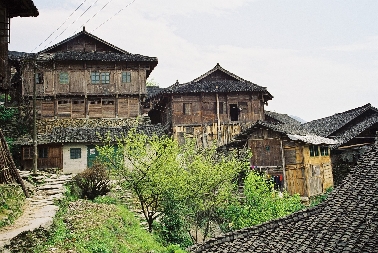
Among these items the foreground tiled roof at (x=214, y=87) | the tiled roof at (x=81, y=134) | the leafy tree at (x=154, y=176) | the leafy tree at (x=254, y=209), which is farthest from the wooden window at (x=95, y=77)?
the leafy tree at (x=254, y=209)

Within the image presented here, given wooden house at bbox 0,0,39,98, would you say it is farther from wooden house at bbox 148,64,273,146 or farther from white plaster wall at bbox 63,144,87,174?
wooden house at bbox 148,64,273,146

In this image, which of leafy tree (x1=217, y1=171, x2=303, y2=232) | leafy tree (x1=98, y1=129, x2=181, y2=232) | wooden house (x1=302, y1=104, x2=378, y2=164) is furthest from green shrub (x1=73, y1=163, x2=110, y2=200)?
wooden house (x1=302, y1=104, x2=378, y2=164)

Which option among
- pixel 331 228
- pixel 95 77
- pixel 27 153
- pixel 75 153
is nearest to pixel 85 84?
pixel 95 77

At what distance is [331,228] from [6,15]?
13757 mm

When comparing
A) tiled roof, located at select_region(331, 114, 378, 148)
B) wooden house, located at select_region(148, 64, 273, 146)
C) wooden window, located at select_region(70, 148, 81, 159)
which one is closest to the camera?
wooden window, located at select_region(70, 148, 81, 159)

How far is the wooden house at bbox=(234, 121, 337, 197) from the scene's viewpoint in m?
24.8

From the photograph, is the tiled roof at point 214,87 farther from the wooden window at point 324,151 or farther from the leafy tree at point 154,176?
the leafy tree at point 154,176

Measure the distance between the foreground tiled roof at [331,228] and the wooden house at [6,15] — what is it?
10.1 metres

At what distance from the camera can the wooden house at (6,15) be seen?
1356 centimetres

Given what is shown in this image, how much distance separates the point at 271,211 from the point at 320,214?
9188 millimetres

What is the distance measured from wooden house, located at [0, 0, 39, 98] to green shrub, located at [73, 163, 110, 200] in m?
6.94

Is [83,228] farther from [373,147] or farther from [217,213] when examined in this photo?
[373,147]

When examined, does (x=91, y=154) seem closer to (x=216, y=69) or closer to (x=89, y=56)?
(x=89, y=56)

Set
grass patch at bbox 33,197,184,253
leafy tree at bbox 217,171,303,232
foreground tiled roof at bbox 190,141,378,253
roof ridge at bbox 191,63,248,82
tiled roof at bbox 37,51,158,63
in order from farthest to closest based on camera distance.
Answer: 1. roof ridge at bbox 191,63,248,82
2. tiled roof at bbox 37,51,158,63
3. leafy tree at bbox 217,171,303,232
4. grass patch at bbox 33,197,184,253
5. foreground tiled roof at bbox 190,141,378,253
